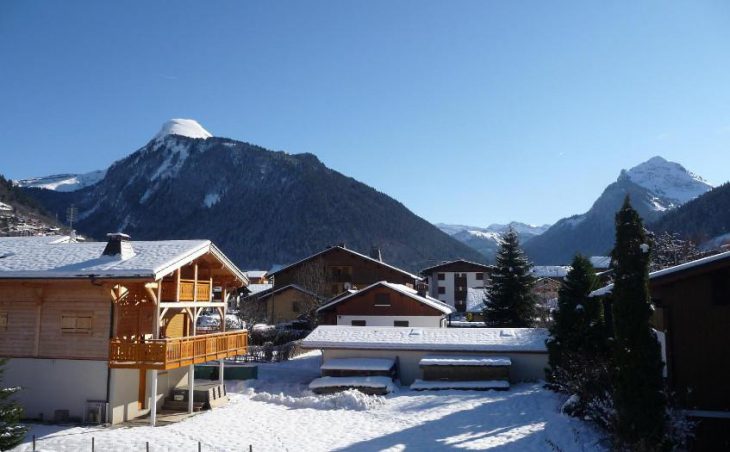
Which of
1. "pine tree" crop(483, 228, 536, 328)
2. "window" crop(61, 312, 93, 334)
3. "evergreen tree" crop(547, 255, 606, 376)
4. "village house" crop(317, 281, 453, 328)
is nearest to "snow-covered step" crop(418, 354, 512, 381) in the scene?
"evergreen tree" crop(547, 255, 606, 376)

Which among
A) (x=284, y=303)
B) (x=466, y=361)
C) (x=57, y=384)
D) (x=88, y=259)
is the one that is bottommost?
(x=466, y=361)

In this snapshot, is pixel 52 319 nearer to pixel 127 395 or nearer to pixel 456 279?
pixel 127 395

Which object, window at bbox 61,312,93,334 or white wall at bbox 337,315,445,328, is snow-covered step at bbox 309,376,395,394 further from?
white wall at bbox 337,315,445,328

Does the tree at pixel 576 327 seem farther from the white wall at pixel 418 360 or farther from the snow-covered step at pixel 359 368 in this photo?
the snow-covered step at pixel 359 368

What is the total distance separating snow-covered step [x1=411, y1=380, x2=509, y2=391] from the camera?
2598cm

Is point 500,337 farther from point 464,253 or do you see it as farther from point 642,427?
point 464,253

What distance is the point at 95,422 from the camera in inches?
733

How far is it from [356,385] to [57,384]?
41.3 ft

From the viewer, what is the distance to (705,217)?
125 metres

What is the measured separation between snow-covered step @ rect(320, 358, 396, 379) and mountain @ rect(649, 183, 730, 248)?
111 meters

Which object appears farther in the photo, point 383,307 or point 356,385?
point 383,307

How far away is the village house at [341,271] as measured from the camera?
201 ft

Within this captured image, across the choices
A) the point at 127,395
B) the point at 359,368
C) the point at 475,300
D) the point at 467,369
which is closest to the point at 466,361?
the point at 467,369

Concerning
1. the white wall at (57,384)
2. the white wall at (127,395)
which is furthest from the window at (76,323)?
the white wall at (127,395)
